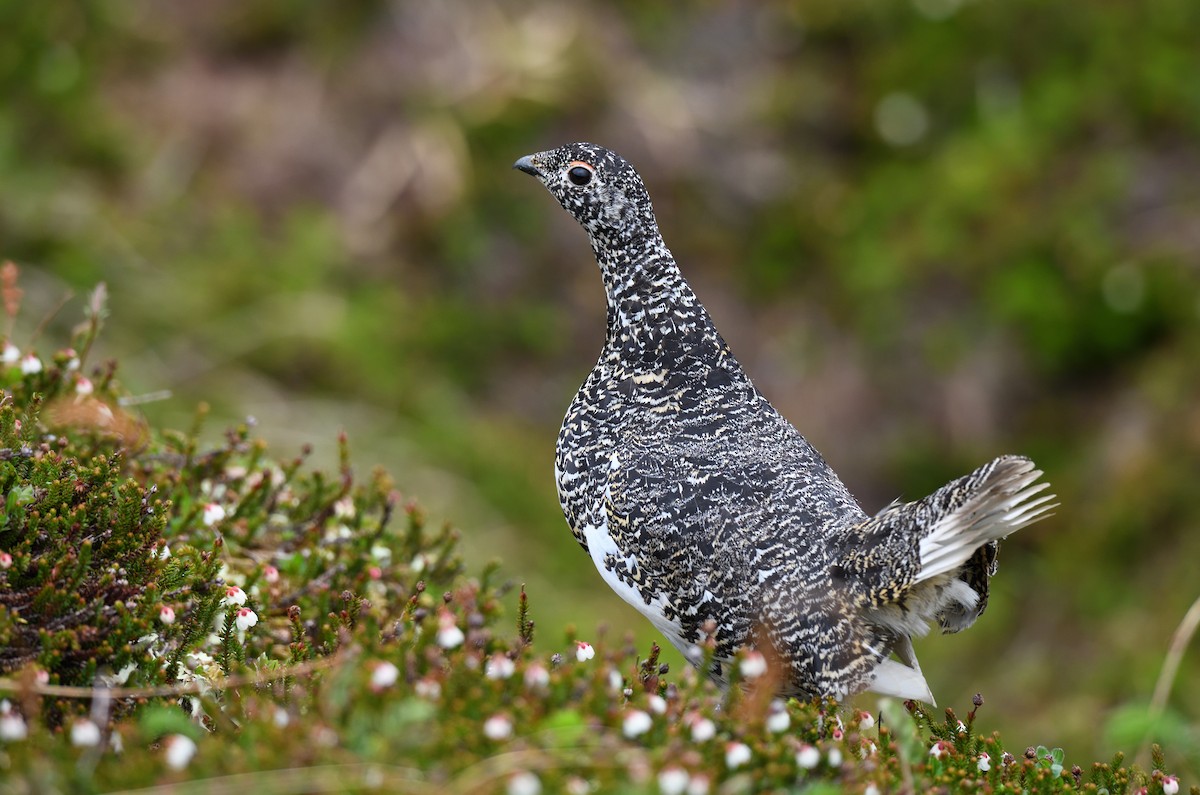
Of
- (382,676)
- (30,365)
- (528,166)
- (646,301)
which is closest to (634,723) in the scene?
(382,676)

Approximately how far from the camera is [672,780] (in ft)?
9.48

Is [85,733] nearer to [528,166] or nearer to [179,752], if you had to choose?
[179,752]

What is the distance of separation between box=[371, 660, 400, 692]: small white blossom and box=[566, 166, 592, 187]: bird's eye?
9.46ft

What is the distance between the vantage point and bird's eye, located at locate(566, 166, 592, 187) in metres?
5.45

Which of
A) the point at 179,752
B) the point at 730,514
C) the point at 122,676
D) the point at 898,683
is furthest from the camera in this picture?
the point at 730,514

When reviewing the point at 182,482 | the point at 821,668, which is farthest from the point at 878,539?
the point at 182,482

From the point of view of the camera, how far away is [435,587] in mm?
5348

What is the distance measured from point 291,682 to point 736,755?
1367 mm

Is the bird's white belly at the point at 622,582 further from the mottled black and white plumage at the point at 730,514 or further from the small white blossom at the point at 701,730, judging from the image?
the small white blossom at the point at 701,730

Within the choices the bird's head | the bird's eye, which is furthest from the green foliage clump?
the bird's eye

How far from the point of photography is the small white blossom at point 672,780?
9.48ft

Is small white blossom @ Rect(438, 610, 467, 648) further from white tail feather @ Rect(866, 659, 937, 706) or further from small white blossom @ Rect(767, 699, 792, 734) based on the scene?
white tail feather @ Rect(866, 659, 937, 706)

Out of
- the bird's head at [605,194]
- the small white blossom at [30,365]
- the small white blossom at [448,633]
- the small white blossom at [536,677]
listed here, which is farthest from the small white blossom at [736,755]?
the small white blossom at [30,365]

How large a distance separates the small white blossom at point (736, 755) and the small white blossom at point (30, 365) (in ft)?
10.1
